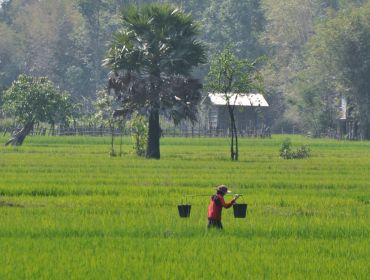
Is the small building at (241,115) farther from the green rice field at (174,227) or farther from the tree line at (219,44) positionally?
the green rice field at (174,227)

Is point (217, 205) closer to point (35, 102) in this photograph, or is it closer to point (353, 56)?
point (35, 102)

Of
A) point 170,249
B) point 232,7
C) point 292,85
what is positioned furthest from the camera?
point 232,7

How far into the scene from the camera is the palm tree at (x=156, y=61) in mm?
70500

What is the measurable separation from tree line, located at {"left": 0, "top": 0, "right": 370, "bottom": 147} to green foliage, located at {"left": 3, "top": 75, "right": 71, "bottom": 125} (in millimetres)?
41084

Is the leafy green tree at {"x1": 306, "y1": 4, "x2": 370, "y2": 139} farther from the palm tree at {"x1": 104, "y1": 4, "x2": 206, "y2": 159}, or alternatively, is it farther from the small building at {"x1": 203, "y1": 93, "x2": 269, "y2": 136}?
the palm tree at {"x1": 104, "y1": 4, "x2": 206, "y2": 159}

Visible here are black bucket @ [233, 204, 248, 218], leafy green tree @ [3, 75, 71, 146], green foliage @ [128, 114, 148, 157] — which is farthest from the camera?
leafy green tree @ [3, 75, 71, 146]

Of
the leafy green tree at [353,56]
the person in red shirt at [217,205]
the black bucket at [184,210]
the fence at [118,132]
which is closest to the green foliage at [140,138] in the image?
the fence at [118,132]

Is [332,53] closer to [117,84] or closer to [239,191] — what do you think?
[117,84]

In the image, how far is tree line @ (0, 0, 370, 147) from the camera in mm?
134625

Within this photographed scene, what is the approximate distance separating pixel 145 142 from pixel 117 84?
482cm

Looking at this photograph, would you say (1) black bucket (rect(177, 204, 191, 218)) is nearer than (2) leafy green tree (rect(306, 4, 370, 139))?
Yes

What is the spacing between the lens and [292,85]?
147625mm

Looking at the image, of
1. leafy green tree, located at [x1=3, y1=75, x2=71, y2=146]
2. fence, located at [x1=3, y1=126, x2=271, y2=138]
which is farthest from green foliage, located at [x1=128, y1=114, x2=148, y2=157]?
fence, located at [x1=3, y1=126, x2=271, y2=138]

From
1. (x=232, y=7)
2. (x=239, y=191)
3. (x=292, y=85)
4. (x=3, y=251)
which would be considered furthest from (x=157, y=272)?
(x=232, y=7)
